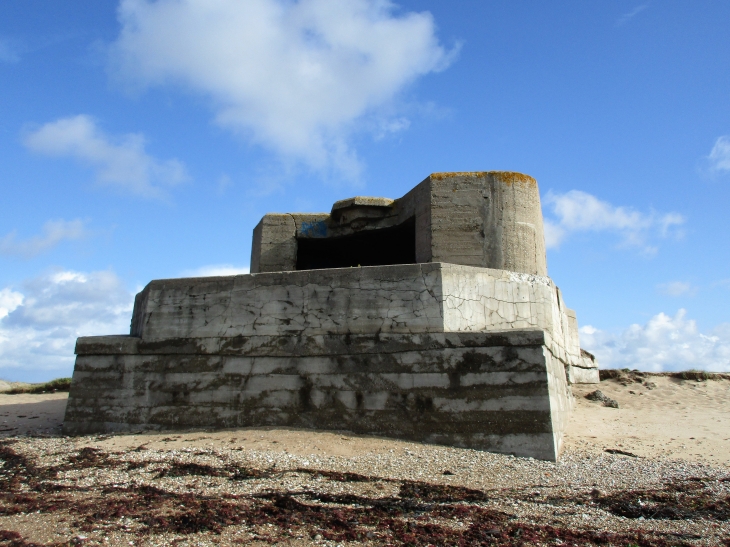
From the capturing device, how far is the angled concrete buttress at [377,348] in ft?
19.6

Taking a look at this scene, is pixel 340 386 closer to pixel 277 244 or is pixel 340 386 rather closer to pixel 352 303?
pixel 352 303

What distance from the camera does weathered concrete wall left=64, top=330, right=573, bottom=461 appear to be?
5871mm

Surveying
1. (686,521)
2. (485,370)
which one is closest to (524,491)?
(686,521)

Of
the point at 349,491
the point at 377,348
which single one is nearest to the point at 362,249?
the point at 377,348

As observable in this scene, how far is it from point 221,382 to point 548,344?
3.96 meters

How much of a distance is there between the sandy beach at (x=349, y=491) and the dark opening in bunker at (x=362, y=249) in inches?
156

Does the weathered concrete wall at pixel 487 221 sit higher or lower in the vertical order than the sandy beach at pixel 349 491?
higher

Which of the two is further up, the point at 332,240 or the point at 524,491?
the point at 332,240

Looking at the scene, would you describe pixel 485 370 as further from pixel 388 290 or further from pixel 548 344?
pixel 388 290

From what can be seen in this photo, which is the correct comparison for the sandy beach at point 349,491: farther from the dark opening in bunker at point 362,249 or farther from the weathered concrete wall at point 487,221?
the dark opening in bunker at point 362,249

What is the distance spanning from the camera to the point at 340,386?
6.42 meters

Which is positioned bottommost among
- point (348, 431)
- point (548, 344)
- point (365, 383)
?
point (348, 431)

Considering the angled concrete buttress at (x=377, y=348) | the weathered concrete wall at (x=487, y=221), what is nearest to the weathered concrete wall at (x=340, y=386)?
the angled concrete buttress at (x=377, y=348)

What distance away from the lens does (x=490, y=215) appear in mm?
7977
